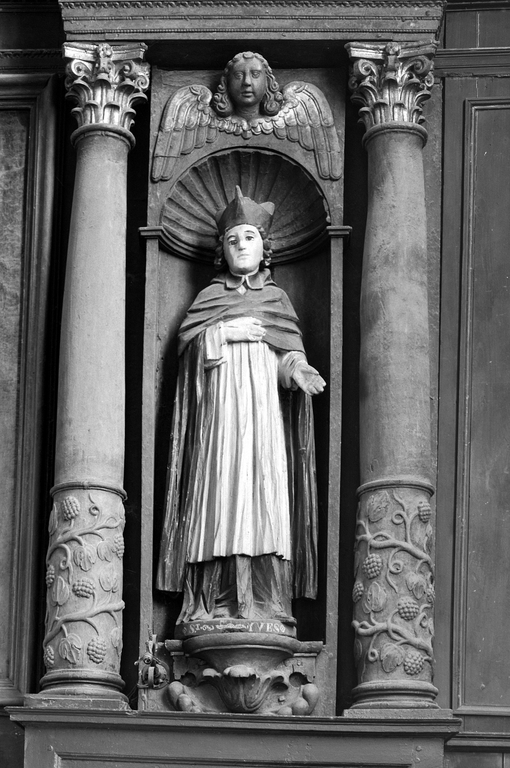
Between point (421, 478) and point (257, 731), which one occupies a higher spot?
point (421, 478)

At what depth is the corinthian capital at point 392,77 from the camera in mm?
11273

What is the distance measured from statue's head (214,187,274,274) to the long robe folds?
0.43ft

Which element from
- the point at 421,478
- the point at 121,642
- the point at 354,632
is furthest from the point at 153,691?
the point at 421,478

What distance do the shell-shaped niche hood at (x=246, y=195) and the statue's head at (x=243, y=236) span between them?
20 cm

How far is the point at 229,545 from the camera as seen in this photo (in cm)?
1063

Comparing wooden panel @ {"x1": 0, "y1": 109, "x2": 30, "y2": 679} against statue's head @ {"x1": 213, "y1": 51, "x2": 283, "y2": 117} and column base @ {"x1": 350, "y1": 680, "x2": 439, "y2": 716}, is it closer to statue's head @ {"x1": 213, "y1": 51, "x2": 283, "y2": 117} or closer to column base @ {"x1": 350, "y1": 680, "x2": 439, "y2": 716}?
statue's head @ {"x1": 213, "y1": 51, "x2": 283, "y2": 117}

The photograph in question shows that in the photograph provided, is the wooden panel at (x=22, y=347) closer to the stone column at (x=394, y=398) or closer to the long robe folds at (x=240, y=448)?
the long robe folds at (x=240, y=448)

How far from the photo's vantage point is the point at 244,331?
11.1 meters

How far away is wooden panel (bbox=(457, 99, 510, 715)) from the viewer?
1087cm

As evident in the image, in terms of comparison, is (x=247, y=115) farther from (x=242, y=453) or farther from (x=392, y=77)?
(x=242, y=453)

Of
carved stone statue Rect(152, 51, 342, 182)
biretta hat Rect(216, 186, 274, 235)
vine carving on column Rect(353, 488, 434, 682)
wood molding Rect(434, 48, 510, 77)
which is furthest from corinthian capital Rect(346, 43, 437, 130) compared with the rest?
vine carving on column Rect(353, 488, 434, 682)

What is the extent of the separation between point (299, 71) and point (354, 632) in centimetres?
352

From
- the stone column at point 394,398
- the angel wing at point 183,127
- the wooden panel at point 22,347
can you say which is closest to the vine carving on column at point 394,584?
the stone column at point 394,398

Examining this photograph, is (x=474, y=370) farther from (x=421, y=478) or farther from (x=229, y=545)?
(x=229, y=545)
